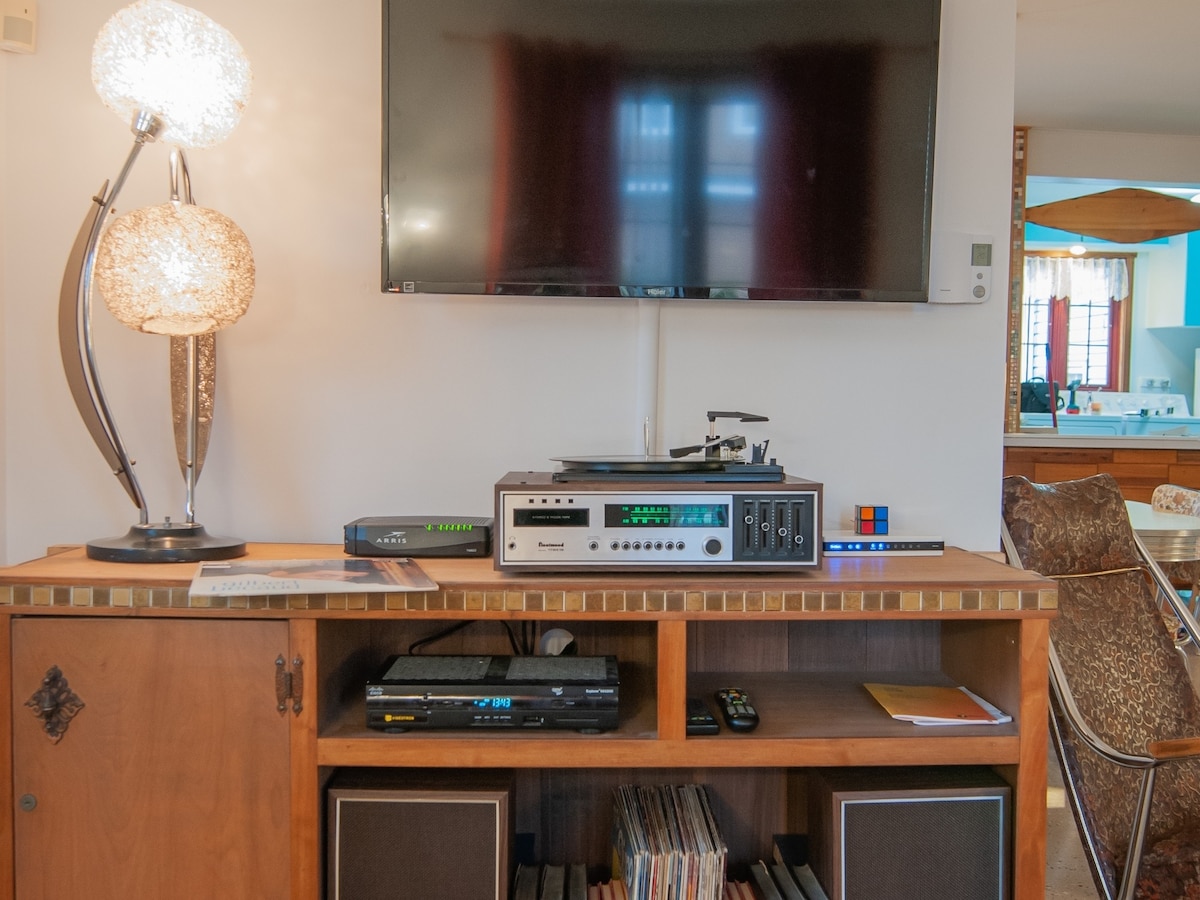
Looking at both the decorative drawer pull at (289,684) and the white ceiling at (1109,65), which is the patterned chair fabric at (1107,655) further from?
the white ceiling at (1109,65)

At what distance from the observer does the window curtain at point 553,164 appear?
5.39 ft

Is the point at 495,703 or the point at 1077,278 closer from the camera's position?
the point at 495,703

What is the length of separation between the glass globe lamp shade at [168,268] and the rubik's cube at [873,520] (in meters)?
1.23

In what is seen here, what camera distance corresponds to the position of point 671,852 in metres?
1.46

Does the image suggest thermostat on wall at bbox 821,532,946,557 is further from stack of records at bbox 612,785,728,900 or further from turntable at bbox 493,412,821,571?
stack of records at bbox 612,785,728,900

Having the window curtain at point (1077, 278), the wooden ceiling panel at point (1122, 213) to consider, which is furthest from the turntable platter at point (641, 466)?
the window curtain at point (1077, 278)

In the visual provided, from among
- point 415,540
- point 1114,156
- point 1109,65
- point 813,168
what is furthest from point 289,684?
point 1114,156

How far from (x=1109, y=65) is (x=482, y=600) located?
3.61 meters

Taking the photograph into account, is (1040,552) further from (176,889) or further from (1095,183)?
→ (1095,183)

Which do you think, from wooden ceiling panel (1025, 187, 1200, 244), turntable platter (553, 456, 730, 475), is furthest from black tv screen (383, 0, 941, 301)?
wooden ceiling panel (1025, 187, 1200, 244)

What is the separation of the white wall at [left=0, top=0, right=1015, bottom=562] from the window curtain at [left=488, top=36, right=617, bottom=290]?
0.51 feet

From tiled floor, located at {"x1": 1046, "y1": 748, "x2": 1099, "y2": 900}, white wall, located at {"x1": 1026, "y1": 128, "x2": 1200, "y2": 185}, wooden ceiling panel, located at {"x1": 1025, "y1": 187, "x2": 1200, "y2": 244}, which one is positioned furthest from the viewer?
wooden ceiling panel, located at {"x1": 1025, "y1": 187, "x2": 1200, "y2": 244}

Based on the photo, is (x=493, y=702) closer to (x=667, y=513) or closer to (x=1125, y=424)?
(x=667, y=513)

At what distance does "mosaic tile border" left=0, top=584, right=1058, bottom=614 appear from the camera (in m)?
1.36
